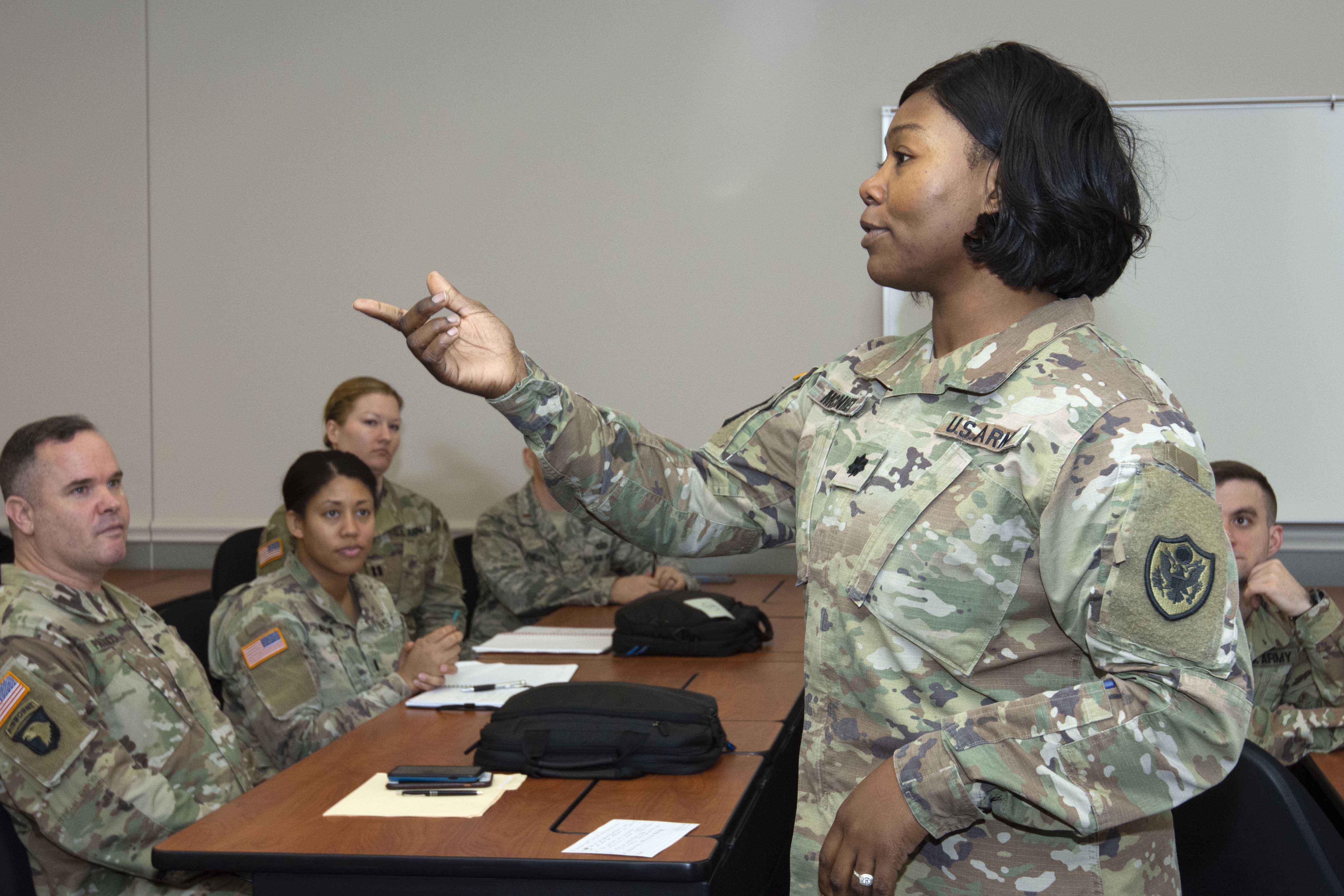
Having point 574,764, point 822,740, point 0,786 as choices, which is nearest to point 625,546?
point 574,764

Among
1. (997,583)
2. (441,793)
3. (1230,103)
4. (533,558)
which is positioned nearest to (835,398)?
(997,583)

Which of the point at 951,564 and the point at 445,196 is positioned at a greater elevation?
the point at 445,196

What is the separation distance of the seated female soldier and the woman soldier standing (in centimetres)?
129

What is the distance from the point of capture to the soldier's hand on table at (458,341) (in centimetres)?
112

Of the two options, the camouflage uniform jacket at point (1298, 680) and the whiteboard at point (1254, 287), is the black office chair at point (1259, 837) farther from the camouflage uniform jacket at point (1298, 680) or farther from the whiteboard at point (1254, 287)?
the whiteboard at point (1254, 287)

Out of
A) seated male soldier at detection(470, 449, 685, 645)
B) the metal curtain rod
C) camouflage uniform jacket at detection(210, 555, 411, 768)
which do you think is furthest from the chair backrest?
the metal curtain rod

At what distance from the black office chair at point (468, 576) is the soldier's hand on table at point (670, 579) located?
2.69 ft

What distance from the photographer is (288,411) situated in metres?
4.51

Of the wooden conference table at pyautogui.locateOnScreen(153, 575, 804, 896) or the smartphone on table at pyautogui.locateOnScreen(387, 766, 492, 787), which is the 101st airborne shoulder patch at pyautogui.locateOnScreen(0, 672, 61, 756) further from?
the smartphone on table at pyautogui.locateOnScreen(387, 766, 492, 787)

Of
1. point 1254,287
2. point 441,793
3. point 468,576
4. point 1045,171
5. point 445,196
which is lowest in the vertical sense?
point 468,576

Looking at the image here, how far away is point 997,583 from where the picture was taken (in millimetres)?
1015

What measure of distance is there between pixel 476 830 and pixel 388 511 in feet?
7.68

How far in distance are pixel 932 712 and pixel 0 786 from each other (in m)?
1.46

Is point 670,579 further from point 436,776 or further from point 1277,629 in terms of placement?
point 436,776
